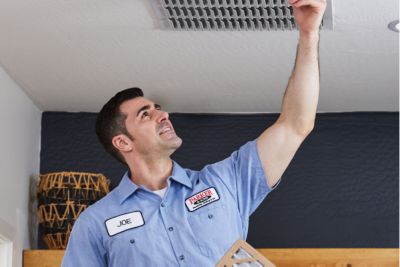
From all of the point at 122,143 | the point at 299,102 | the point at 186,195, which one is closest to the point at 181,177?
the point at 186,195

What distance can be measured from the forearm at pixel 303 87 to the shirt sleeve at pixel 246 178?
0.15 m

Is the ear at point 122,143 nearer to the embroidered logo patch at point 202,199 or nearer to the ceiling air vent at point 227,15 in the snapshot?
the embroidered logo patch at point 202,199

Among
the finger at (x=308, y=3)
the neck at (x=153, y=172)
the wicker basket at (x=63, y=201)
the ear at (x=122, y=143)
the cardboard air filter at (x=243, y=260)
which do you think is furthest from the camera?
the wicker basket at (x=63, y=201)

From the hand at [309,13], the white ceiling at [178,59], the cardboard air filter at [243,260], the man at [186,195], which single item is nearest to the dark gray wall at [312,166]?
the white ceiling at [178,59]

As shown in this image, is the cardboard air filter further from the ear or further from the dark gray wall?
the dark gray wall

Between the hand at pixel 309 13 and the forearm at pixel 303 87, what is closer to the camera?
the hand at pixel 309 13

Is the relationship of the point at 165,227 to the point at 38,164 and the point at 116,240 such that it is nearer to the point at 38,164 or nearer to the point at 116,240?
the point at 116,240

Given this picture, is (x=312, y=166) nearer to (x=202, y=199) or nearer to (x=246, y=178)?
Result: (x=246, y=178)

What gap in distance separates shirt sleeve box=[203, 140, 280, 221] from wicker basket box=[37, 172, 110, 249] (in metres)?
1.29

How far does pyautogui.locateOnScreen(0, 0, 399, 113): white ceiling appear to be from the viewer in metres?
3.44

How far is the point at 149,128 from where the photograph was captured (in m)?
3.02

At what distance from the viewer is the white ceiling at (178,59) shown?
11.3ft

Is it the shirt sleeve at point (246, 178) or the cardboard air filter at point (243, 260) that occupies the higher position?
the shirt sleeve at point (246, 178)

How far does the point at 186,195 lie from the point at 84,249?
326 mm
